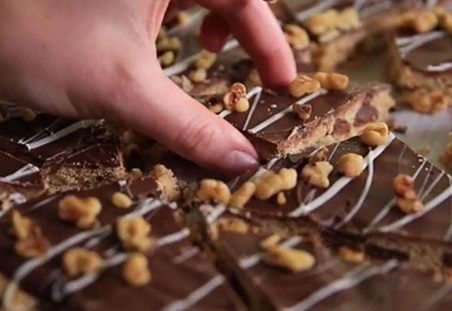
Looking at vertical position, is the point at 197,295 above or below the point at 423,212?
above

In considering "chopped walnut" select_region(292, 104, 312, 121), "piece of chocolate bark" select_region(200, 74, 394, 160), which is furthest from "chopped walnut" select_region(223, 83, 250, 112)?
"chopped walnut" select_region(292, 104, 312, 121)

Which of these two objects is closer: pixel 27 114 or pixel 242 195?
pixel 242 195

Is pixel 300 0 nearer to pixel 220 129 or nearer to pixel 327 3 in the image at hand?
pixel 327 3

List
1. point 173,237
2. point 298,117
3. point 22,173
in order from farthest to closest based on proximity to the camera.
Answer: point 298,117, point 22,173, point 173,237

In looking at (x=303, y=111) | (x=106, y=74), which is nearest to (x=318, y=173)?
(x=303, y=111)

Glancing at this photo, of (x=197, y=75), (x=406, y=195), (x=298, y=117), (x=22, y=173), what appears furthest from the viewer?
(x=197, y=75)

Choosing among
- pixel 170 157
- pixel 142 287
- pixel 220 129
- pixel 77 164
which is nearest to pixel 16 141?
pixel 77 164

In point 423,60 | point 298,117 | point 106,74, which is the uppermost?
point 106,74

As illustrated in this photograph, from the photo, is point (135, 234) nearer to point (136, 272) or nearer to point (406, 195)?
point (136, 272)

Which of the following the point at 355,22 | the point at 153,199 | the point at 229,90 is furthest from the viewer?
the point at 355,22
